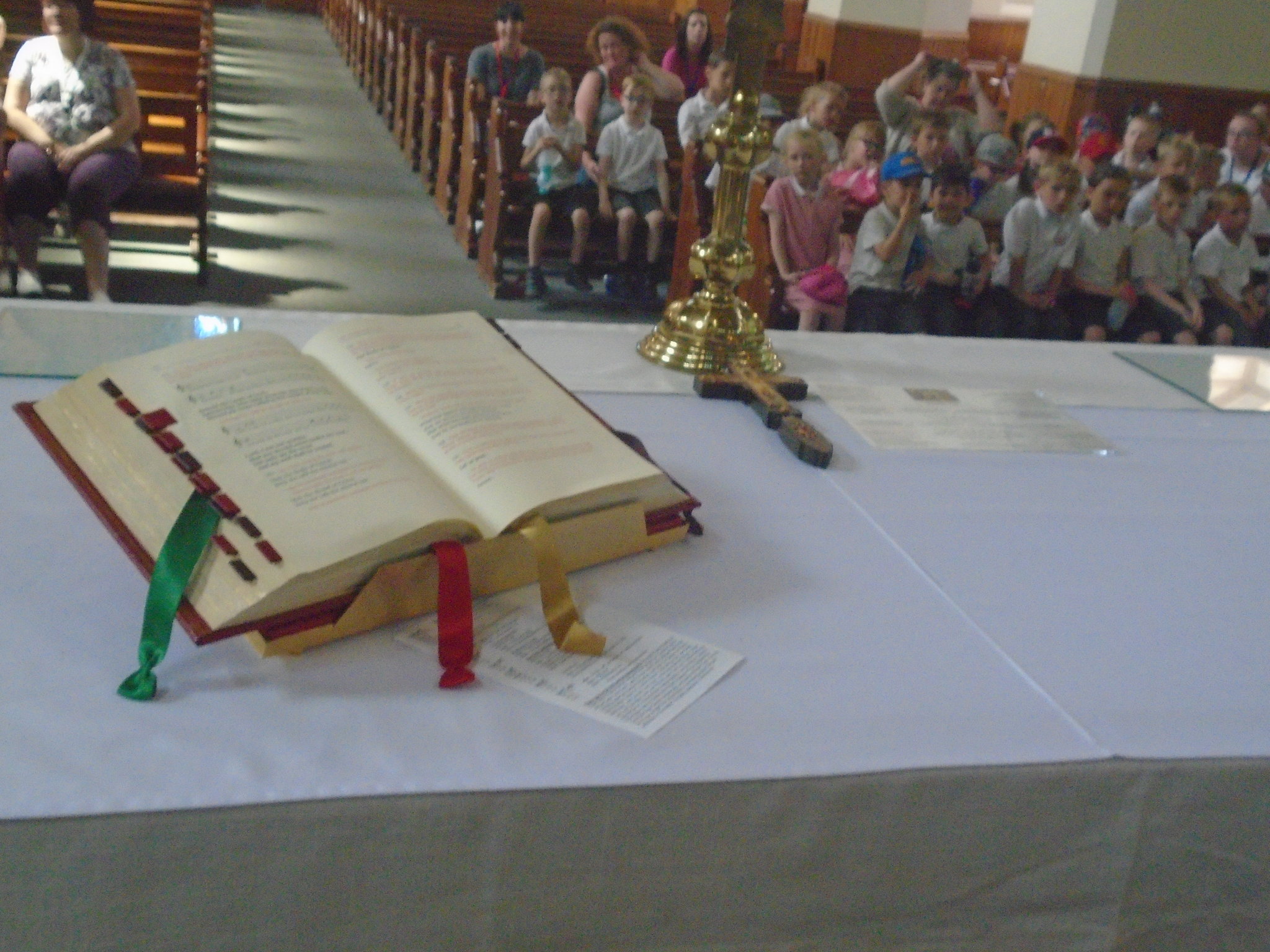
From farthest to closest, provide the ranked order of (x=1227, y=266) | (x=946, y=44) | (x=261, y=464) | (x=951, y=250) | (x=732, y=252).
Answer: (x=946, y=44) → (x=1227, y=266) → (x=951, y=250) → (x=732, y=252) → (x=261, y=464)

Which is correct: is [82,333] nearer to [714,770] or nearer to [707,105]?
[714,770]

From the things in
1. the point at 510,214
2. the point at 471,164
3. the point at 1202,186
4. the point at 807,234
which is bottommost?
the point at 510,214

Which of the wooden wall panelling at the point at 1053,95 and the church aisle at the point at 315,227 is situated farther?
the wooden wall panelling at the point at 1053,95

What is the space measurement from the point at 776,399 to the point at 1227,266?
159 inches

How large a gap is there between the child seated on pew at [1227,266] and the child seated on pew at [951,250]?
1164 mm

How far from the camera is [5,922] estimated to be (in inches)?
31.9

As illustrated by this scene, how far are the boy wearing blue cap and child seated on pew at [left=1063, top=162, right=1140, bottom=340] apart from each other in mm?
848

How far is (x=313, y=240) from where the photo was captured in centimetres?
607

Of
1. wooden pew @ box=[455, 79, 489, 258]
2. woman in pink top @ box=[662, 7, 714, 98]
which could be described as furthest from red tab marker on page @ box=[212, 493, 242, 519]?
woman in pink top @ box=[662, 7, 714, 98]

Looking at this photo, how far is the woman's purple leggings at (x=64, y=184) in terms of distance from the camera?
4461 millimetres

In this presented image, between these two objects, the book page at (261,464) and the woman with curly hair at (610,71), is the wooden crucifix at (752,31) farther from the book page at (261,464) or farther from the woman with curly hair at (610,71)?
the woman with curly hair at (610,71)

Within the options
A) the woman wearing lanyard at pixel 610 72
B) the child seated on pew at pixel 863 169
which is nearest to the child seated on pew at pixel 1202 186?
the child seated on pew at pixel 863 169

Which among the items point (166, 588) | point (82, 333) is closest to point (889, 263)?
point (82, 333)

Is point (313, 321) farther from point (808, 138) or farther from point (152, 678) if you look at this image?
point (808, 138)
